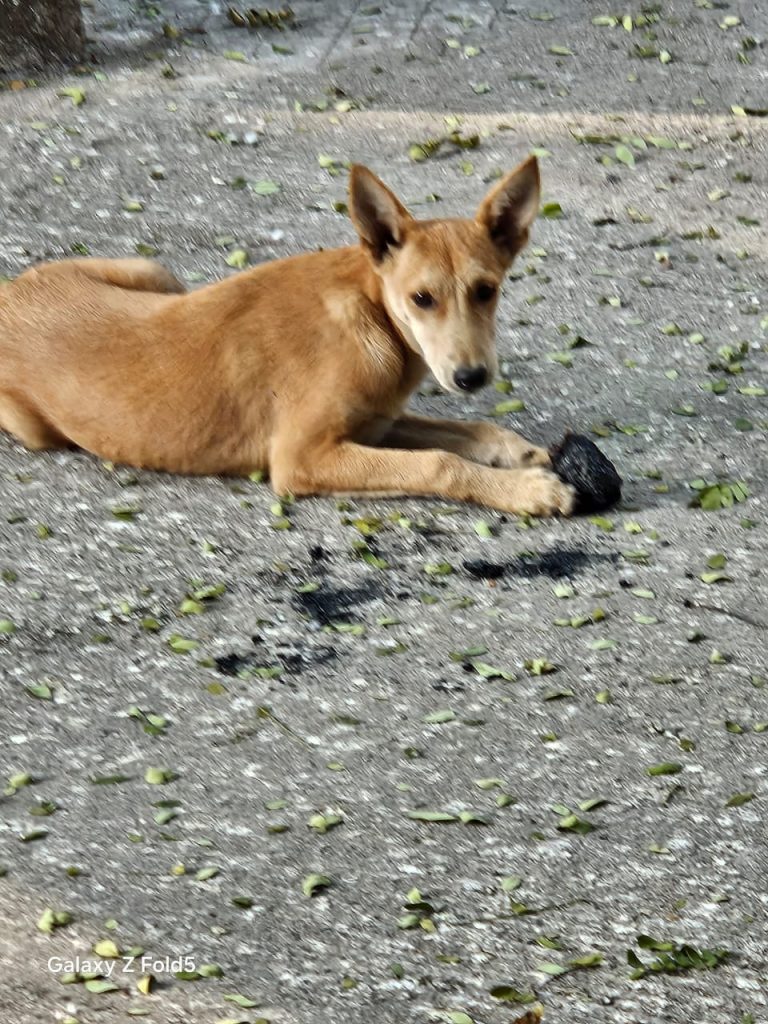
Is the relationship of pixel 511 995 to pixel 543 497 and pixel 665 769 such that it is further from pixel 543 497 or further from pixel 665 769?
pixel 543 497

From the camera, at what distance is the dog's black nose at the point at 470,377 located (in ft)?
19.7

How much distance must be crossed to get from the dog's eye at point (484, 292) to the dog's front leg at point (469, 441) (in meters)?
0.64

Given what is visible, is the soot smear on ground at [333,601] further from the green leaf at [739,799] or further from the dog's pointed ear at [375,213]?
the green leaf at [739,799]

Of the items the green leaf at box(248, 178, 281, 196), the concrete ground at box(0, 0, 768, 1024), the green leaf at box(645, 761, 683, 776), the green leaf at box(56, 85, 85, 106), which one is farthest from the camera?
the green leaf at box(56, 85, 85, 106)

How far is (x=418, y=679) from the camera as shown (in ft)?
17.6

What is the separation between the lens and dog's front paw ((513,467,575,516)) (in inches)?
244

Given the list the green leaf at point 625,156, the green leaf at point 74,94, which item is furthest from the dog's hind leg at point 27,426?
the green leaf at point 625,156

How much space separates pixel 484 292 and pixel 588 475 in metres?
0.83

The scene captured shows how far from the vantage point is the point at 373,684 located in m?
5.34

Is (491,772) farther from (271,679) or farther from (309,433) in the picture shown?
(309,433)

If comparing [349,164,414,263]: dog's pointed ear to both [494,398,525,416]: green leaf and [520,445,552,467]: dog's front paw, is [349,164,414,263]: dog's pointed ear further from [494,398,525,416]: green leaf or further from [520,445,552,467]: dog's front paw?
[494,398,525,416]: green leaf

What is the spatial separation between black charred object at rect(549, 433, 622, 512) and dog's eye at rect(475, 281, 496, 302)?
637 mm

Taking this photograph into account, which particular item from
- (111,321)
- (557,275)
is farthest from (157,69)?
(111,321)

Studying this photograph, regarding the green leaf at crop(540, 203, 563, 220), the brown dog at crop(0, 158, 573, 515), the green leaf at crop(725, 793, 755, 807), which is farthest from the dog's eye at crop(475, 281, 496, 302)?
the green leaf at crop(540, 203, 563, 220)
